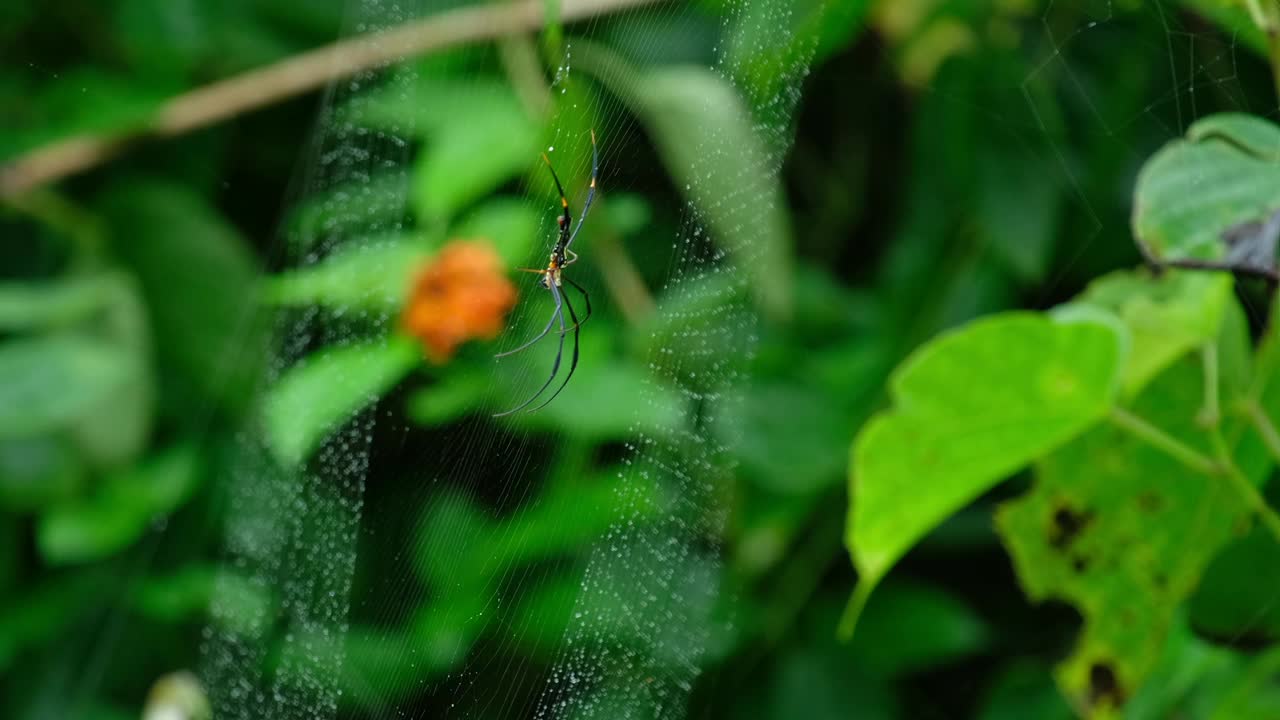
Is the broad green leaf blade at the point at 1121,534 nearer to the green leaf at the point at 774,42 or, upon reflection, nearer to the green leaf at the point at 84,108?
the green leaf at the point at 774,42

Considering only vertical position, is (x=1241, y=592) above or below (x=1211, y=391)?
below

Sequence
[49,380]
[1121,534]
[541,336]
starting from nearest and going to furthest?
[1121,534] < [541,336] < [49,380]

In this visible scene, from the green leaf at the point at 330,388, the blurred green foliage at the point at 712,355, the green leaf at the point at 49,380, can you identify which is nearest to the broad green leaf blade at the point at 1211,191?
the blurred green foliage at the point at 712,355

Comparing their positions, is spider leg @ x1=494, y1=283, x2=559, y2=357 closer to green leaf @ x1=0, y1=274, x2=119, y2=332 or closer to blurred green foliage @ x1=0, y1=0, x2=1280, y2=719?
blurred green foliage @ x1=0, y1=0, x2=1280, y2=719

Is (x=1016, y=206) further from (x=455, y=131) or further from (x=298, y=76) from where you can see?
(x=298, y=76)

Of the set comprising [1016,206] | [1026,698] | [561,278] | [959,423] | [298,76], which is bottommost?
[1026,698]

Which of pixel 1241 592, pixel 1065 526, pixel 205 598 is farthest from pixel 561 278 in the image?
pixel 205 598

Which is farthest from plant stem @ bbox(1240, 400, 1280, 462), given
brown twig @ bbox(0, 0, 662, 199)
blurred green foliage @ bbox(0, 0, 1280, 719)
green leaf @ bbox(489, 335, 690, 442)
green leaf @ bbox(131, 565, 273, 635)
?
green leaf @ bbox(131, 565, 273, 635)

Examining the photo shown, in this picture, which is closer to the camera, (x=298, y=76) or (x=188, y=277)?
(x=298, y=76)
